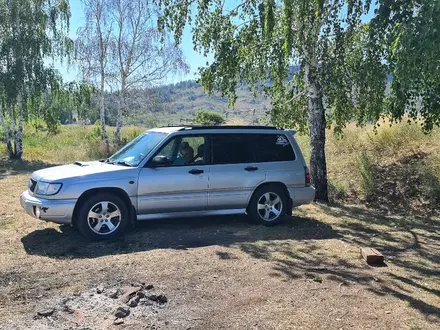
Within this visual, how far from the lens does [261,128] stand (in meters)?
8.64

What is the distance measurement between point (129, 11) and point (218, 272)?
2063 centimetres

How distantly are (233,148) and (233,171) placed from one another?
1.59 feet

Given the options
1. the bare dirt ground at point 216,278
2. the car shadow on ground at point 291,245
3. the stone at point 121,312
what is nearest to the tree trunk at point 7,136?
the bare dirt ground at point 216,278

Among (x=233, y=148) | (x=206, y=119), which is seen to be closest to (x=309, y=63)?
(x=233, y=148)

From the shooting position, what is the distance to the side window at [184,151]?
25.5ft

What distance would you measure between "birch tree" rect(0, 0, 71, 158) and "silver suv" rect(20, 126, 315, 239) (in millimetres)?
14309

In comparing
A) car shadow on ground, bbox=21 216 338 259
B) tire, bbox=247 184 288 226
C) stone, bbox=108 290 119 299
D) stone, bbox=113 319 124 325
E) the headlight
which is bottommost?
stone, bbox=113 319 124 325

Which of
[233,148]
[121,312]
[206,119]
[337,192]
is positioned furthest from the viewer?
[206,119]

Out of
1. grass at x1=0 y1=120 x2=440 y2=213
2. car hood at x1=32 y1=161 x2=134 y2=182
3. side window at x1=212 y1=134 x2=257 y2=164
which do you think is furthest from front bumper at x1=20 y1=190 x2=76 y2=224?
grass at x1=0 y1=120 x2=440 y2=213

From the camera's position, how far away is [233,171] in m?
8.12

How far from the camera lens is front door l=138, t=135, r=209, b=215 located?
743 centimetres

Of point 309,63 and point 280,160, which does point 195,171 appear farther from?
point 309,63

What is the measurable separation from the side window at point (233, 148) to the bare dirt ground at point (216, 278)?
124 cm

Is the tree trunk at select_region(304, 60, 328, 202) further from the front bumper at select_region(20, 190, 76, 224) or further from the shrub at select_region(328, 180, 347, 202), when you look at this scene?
the front bumper at select_region(20, 190, 76, 224)
